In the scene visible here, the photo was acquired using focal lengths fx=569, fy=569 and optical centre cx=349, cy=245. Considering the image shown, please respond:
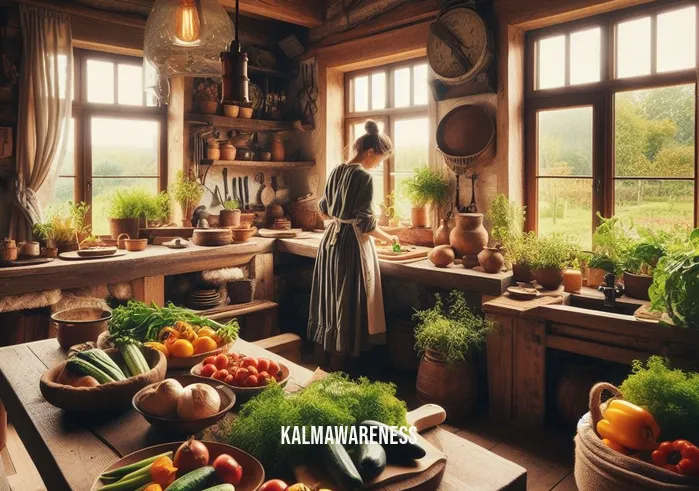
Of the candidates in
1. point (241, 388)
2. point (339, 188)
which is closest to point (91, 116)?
point (339, 188)

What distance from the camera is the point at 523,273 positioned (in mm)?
3881

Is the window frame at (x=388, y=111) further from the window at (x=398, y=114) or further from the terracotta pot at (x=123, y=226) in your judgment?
the terracotta pot at (x=123, y=226)

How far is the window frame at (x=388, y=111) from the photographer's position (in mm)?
5271

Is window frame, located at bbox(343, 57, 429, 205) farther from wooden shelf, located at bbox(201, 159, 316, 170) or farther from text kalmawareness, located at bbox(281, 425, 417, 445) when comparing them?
text kalmawareness, located at bbox(281, 425, 417, 445)

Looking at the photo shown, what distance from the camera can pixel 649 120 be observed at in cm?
381

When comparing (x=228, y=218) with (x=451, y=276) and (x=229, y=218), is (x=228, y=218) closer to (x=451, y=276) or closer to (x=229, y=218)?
(x=229, y=218)

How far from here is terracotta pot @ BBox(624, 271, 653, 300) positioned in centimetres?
341

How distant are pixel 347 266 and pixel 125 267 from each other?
1.66 m

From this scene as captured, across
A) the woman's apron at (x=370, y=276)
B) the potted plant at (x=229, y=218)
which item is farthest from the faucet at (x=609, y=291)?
the potted plant at (x=229, y=218)

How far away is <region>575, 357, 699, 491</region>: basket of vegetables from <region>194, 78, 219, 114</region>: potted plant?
4.48 meters

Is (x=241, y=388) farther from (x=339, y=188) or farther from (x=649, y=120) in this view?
(x=649, y=120)

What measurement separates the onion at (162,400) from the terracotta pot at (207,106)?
4287mm

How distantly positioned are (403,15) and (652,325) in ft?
10.9

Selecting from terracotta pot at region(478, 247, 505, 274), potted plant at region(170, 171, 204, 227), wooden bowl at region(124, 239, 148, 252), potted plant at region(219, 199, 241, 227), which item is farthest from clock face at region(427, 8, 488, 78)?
wooden bowl at region(124, 239, 148, 252)
